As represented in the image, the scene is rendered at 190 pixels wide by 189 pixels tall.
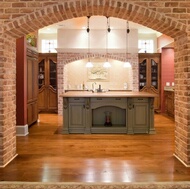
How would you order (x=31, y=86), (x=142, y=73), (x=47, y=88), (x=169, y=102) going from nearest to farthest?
1. (x=31, y=86)
2. (x=169, y=102)
3. (x=47, y=88)
4. (x=142, y=73)

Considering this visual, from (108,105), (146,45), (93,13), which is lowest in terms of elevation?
(108,105)

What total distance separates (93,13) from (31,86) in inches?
161

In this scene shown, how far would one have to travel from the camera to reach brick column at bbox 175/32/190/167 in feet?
14.5

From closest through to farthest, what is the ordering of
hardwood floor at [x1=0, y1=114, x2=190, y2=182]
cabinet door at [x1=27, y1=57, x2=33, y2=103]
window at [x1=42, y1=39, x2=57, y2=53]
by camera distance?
hardwood floor at [x1=0, y1=114, x2=190, y2=182] < cabinet door at [x1=27, y1=57, x2=33, y2=103] < window at [x1=42, y1=39, x2=57, y2=53]

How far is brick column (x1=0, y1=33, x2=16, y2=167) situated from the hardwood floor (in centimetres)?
23

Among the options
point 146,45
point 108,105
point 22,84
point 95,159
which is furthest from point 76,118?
point 146,45

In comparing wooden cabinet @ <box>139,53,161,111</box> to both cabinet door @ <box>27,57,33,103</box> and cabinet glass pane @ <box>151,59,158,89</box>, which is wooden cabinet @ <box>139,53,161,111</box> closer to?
cabinet glass pane @ <box>151,59,158,89</box>

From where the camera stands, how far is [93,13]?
4.75 metres

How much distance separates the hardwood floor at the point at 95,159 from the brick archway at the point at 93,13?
413 mm

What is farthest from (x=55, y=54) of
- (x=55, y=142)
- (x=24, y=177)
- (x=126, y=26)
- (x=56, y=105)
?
(x=24, y=177)

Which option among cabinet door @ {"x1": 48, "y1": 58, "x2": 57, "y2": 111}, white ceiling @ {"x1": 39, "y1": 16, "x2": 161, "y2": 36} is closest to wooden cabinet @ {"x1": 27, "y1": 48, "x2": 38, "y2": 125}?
white ceiling @ {"x1": 39, "y1": 16, "x2": 161, "y2": 36}

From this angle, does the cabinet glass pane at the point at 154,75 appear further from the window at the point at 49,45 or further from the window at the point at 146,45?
the window at the point at 49,45

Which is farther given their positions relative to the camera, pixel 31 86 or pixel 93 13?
pixel 31 86

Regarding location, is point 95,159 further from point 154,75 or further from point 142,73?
point 154,75
